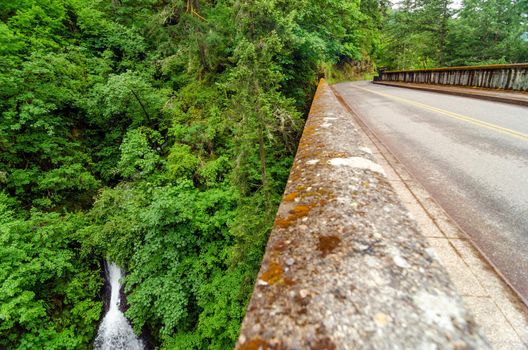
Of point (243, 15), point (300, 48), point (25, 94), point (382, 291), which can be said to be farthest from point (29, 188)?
point (382, 291)

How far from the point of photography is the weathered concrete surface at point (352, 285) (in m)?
0.81

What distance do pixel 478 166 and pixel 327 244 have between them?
4.23m

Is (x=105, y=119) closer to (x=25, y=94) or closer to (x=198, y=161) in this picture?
(x=25, y=94)

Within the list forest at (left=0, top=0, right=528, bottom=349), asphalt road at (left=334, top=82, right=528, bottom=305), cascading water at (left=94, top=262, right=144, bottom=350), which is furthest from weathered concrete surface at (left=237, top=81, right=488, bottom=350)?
cascading water at (left=94, top=262, right=144, bottom=350)

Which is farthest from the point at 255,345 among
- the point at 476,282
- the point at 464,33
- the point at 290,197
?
the point at 464,33

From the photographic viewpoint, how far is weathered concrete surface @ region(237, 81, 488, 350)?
81cm

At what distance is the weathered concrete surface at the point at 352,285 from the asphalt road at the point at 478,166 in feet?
4.44

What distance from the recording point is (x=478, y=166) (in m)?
4.00

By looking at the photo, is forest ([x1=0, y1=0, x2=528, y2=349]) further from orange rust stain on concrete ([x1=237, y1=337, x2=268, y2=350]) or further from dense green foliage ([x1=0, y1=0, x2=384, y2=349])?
orange rust stain on concrete ([x1=237, y1=337, x2=268, y2=350])

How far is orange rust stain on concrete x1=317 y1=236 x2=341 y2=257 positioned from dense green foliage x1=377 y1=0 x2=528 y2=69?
34.0 meters

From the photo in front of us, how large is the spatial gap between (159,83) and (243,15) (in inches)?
274

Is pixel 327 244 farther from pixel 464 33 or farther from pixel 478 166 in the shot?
pixel 464 33

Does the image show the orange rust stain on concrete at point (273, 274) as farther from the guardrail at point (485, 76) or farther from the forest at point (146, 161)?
the guardrail at point (485, 76)

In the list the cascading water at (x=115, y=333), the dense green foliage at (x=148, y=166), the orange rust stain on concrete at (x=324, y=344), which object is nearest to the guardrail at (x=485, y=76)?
the dense green foliage at (x=148, y=166)
